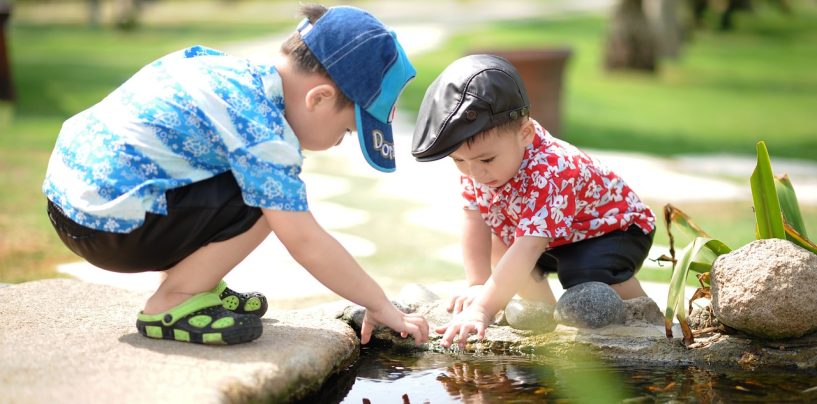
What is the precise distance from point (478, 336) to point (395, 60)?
2.68 feet

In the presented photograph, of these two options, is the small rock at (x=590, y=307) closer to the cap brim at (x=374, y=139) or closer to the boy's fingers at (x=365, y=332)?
the boy's fingers at (x=365, y=332)

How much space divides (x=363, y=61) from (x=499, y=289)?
2.56 feet

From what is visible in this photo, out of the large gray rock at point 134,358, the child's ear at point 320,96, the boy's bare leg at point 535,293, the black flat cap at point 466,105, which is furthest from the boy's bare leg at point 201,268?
the boy's bare leg at point 535,293

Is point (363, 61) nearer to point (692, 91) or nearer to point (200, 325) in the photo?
point (200, 325)

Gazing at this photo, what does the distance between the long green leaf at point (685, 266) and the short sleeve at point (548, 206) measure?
0.36m

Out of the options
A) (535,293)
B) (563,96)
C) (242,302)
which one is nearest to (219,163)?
(242,302)

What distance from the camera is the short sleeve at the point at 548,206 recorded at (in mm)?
2873

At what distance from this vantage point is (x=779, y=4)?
24484 mm

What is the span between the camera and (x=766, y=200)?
9.25 feet

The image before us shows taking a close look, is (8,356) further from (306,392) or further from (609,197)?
(609,197)

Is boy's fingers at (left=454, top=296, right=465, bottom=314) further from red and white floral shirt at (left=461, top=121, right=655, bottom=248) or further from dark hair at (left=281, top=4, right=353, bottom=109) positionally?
dark hair at (left=281, top=4, right=353, bottom=109)

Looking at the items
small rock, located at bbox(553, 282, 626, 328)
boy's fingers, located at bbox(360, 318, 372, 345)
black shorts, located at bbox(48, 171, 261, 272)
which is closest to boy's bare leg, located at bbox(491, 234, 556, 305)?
small rock, located at bbox(553, 282, 626, 328)

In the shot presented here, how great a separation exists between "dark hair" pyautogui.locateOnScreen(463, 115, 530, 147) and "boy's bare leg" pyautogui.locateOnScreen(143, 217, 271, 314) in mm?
660

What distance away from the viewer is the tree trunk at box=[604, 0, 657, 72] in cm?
1387
